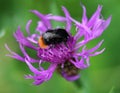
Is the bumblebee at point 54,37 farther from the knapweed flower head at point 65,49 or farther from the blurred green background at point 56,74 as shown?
the blurred green background at point 56,74

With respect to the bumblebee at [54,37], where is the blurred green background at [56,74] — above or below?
below

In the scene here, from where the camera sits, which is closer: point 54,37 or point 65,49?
point 54,37

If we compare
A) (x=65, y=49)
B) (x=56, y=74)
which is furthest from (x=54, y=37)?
(x=56, y=74)

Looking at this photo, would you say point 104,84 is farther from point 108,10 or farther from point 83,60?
point 83,60

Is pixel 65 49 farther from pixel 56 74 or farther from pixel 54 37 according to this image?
pixel 56 74

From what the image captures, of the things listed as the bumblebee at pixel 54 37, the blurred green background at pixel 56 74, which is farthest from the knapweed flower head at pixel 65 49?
the blurred green background at pixel 56 74

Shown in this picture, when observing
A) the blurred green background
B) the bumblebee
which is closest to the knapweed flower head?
the bumblebee
